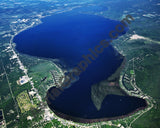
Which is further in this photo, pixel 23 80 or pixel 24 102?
pixel 23 80

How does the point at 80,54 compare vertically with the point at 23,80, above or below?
above

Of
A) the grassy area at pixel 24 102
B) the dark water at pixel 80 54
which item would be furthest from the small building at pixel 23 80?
the dark water at pixel 80 54

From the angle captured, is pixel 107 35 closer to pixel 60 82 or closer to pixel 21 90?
pixel 60 82

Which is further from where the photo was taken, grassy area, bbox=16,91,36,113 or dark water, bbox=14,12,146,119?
grassy area, bbox=16,91,36,113

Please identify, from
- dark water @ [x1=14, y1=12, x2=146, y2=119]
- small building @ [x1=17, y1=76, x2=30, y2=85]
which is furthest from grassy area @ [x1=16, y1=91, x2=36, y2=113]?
dark water @ [x1=14, y1=12, x2=146, y2=119]

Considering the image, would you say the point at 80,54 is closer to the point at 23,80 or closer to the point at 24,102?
the point at 23,80

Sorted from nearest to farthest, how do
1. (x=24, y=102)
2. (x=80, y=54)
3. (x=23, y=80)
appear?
(x=24, y=102) → (x=23, y=80) → (x=80, y=54)

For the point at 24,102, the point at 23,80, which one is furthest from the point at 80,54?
the point at 24,102

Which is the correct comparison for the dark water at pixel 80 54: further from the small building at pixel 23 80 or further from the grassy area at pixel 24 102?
the small building at pixel 23 80

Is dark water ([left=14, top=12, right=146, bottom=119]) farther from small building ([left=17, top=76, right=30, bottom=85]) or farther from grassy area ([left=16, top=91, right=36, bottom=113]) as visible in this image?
small building ([left=17, top=76, right=30, bottom=85])
